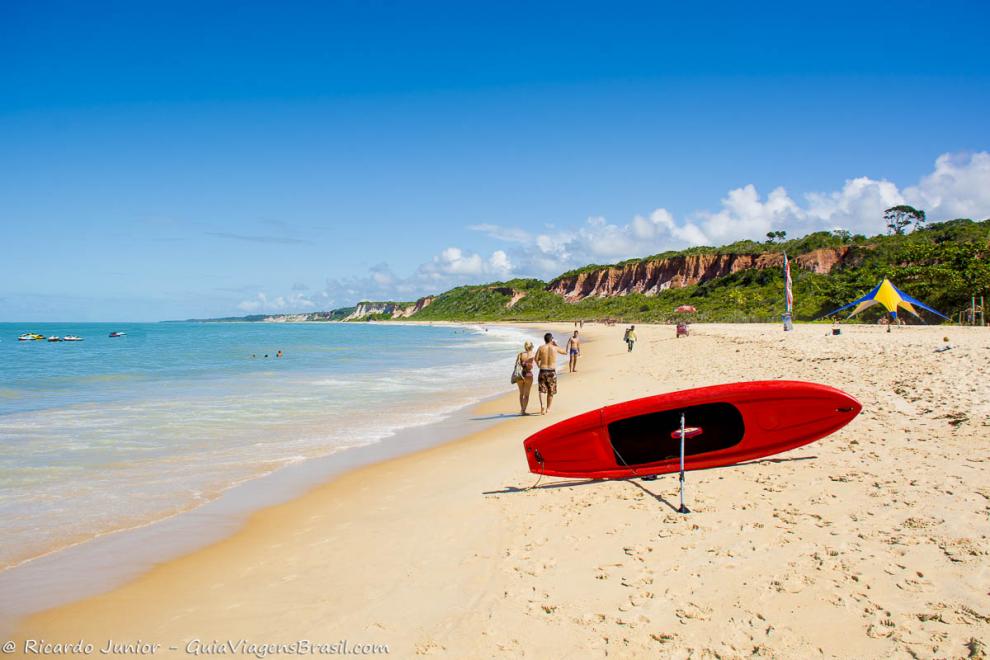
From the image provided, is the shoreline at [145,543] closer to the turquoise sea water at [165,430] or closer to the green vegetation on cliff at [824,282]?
the turquoise sea water at [165,430]

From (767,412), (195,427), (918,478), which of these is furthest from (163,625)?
(195,427)

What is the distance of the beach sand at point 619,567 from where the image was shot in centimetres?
346

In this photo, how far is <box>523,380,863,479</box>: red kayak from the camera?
643 cm

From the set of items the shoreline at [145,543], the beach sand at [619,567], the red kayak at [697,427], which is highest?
the red kayak at [697,427]

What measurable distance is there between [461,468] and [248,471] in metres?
3.21

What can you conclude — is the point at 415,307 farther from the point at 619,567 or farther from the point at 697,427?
the point at 619,567

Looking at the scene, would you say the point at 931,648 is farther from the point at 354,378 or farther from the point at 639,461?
the point at 354,378

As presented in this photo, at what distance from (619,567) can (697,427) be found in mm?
2625

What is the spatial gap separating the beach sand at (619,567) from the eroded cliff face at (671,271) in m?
63.1

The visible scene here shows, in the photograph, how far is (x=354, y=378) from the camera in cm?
2102

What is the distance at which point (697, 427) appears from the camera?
6.50m

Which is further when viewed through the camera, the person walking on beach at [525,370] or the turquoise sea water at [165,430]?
the person walking on beach at [525,370]

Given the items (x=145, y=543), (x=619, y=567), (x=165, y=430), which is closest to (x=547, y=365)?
(x=619, y=567)

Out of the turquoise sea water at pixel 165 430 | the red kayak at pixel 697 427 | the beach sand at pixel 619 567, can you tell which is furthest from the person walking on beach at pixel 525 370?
the red kayak at pixel 697 427
